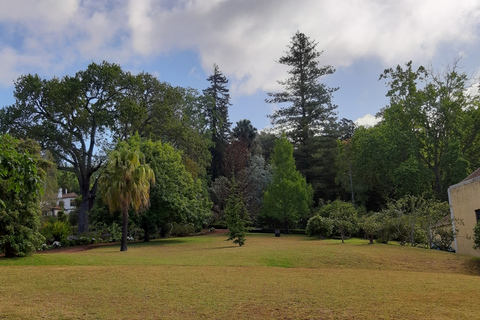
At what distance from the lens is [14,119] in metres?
34.4

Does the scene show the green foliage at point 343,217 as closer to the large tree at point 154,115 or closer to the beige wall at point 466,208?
the beige wall at point 466,208

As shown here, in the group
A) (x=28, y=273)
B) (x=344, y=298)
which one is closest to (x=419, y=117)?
(x=344, y=298)

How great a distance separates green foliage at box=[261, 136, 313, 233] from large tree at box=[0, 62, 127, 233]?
52.6 feet

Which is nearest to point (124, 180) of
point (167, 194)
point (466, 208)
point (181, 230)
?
point (167, 194)

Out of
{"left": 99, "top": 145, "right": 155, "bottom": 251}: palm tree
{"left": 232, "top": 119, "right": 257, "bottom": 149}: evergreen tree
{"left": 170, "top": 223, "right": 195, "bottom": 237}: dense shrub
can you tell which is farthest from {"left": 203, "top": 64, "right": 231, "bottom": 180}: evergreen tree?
{"left": 99, "top": 145, "right": 155, "bottom": 251}: palm tree

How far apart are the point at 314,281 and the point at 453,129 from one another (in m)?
29.8

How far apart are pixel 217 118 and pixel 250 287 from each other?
51.0 metres

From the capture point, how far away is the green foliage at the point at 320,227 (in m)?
30.0

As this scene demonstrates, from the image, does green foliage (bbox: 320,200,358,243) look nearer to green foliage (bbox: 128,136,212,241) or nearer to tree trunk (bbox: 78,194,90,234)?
green foliage (bbox: 128,136,212,241)

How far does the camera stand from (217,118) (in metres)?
60.8

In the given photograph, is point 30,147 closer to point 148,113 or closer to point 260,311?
point 260,311

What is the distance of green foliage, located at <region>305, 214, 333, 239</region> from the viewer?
2999cm

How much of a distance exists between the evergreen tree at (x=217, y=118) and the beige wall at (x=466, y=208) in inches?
1362

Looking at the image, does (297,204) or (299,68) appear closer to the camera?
(297,204)
